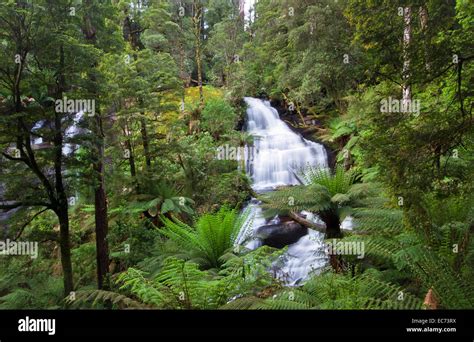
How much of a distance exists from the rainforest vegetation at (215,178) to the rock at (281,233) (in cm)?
87

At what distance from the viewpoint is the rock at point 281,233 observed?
679cm

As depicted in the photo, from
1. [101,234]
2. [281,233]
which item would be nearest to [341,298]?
[101,234]

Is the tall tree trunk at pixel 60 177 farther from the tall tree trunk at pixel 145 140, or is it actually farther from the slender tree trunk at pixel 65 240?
the tall tree trunk at pixel 145 140

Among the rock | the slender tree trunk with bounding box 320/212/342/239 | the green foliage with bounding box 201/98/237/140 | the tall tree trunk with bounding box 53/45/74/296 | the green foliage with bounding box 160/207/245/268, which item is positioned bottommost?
the rock

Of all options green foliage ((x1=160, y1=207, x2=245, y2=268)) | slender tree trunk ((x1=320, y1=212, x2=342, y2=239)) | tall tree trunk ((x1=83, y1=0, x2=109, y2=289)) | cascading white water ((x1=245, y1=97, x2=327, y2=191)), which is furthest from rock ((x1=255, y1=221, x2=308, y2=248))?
tall tree trunk ((x1=83, y1=0, x2=109, y2=289))

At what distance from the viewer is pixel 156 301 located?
8.41 ft

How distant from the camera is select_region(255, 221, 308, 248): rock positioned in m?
6.79

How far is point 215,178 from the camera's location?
8.52 metres

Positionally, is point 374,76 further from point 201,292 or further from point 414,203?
point 201,292

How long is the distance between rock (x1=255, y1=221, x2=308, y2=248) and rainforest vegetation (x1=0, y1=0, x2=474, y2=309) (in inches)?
34.4

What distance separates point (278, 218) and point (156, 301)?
17.4 ft

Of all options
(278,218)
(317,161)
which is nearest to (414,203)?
(278,218)

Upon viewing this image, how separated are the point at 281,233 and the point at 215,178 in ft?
7.71

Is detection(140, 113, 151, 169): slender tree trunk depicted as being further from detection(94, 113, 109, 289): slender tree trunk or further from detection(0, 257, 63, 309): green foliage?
detection(0, 257, 63, 309): green foliage
